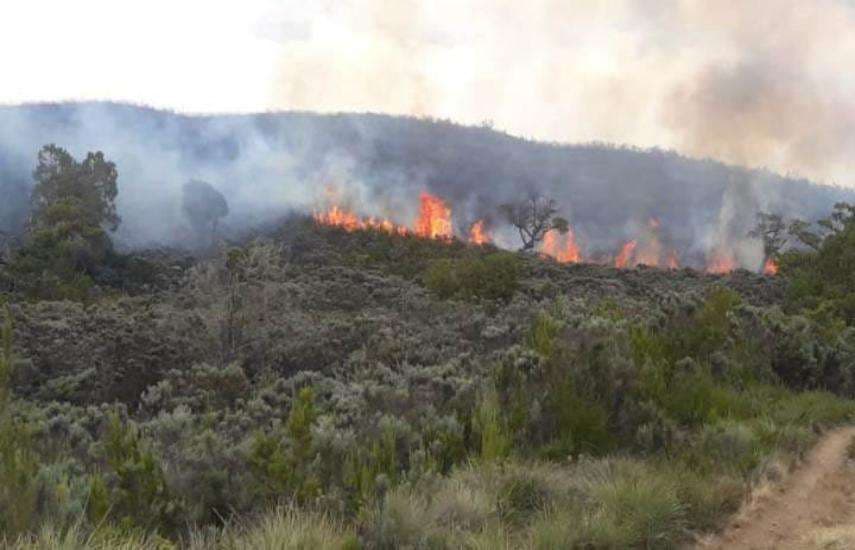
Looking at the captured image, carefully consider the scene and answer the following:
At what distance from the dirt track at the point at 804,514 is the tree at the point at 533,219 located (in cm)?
6085

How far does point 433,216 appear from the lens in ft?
255

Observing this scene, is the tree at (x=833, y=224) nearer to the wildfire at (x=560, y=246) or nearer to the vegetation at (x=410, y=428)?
the vegetation at (x=410, y=428)

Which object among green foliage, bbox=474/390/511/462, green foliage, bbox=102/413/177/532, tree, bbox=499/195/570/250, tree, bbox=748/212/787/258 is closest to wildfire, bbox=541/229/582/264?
tree, bbox=499/195/570/250

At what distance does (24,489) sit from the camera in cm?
439

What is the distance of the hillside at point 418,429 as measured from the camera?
492 cm

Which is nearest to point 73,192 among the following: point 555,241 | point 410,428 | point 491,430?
point 555,241

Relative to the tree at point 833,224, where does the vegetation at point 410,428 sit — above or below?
below

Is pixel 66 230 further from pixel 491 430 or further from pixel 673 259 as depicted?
pixel 673 259

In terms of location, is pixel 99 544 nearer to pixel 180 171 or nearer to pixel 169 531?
pixel 169 531

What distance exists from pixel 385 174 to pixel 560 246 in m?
21.2

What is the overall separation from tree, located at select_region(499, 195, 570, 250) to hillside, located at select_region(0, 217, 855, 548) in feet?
175

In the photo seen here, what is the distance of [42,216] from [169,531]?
45343 mm

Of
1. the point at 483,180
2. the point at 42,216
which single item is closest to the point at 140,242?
the point at 42,216

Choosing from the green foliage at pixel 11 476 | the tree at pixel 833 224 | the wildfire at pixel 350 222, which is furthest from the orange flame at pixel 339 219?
the green foliage at pixel 11 476
